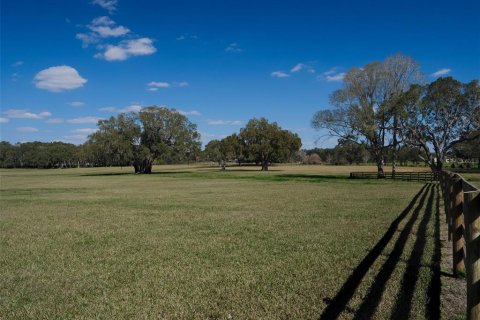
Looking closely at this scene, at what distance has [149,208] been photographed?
53.3 feet

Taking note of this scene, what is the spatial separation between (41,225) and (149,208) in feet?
15.8

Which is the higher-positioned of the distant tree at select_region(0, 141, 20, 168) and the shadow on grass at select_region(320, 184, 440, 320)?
the distant tree at select_region(0, 141, 20, 168)

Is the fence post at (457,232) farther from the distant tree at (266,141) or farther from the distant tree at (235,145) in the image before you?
the distant tree at (235,145)

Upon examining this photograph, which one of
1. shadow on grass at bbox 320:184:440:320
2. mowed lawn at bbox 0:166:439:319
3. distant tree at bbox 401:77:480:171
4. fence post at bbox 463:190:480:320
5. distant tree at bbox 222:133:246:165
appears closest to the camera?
fence post at bbox 463:190:480:320

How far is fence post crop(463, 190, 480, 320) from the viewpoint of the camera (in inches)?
129

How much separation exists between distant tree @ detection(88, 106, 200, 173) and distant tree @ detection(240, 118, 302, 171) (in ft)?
65.6

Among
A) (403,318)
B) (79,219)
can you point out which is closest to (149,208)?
(79,219)

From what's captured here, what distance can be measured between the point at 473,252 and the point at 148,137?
219 feet

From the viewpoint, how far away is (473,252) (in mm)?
3564

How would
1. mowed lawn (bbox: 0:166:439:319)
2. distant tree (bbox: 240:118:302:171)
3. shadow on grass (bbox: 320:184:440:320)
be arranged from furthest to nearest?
distant tree (bbox: 240:118:302:171) → mowed lawn (bbox: 0:166:439:319) → shadow on grass (bbox: 320:184:440:320)

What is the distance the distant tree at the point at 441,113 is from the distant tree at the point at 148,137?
131 ft

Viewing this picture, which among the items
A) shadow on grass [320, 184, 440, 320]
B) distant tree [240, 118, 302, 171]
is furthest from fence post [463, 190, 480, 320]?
distant tree [240, 118, 302, 171]

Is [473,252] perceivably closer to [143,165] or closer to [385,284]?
[385,284]

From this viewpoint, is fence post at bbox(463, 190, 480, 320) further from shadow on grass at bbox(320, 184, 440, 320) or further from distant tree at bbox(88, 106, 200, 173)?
distant tree at bbox(88, 106, 200, 173)
